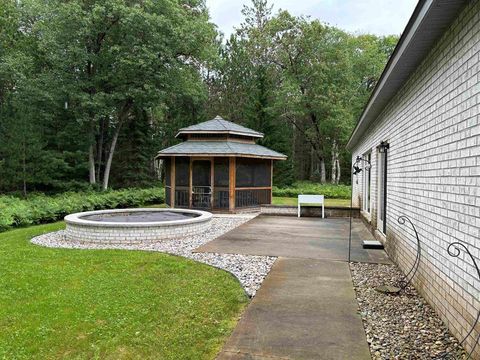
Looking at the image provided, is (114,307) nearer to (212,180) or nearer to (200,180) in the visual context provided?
(212,180)

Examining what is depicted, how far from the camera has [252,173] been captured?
15.1 m

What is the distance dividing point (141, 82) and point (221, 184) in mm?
10140

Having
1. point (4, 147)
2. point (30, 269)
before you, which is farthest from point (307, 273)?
point (4, 147)

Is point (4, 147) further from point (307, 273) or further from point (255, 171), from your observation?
point (307, 273)

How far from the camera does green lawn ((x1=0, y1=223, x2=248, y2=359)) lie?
133 inches

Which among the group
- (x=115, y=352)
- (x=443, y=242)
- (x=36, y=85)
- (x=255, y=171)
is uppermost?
(x=36, y=85)

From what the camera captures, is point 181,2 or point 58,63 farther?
point 181,2

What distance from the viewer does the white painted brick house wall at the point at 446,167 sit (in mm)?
3072

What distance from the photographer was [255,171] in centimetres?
1524

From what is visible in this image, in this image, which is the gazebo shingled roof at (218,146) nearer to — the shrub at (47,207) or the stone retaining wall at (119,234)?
the shrub at (47,207)

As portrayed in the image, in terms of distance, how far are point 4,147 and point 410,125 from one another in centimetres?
1953

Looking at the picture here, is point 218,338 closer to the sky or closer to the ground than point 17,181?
closer to the ground

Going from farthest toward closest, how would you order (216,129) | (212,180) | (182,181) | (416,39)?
(216,129) < (182,181) < (212,180) < (416,39)

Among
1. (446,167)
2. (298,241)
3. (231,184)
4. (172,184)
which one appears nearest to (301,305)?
(446,167)
